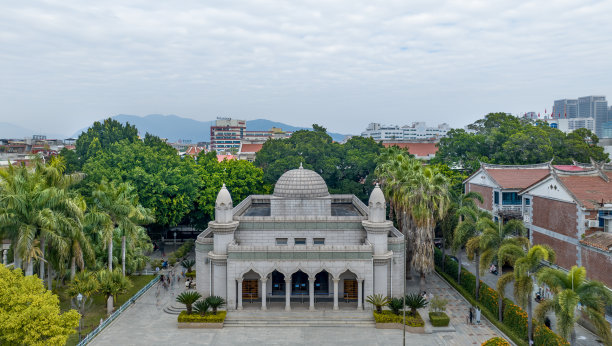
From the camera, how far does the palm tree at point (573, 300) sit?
21.0 meters

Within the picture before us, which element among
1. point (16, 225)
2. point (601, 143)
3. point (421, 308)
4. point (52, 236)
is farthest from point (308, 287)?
point (601, 143)

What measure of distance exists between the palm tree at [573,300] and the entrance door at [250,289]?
822 inches

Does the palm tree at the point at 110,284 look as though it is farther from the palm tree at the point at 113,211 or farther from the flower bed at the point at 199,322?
the flower bed at the point at 199,322

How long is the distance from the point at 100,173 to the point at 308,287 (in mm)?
27153

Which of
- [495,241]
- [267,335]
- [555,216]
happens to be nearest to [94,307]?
[267,335]

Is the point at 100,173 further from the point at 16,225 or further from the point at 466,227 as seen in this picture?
the point at 466,227

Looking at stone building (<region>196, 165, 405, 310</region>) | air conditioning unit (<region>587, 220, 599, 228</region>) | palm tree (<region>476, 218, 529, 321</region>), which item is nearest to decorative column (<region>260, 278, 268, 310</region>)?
stone building (<region>196, 165, 405, 310</region>)

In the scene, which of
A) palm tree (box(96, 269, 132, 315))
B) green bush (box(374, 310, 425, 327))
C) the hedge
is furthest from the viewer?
palm tree (box(96, 269, 132, 315))

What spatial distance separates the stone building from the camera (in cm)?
3303

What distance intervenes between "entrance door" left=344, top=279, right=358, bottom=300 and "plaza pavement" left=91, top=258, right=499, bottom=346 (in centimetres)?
431

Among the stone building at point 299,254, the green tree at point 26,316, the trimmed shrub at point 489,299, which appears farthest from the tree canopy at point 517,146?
the green tree at point 26,316

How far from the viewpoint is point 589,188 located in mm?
34344

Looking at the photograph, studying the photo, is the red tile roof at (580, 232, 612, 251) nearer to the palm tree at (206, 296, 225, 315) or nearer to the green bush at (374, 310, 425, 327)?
the green bush at (374, 310, 425, 327)

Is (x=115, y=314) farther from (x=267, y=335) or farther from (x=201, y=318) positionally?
(x=267, y=335)
